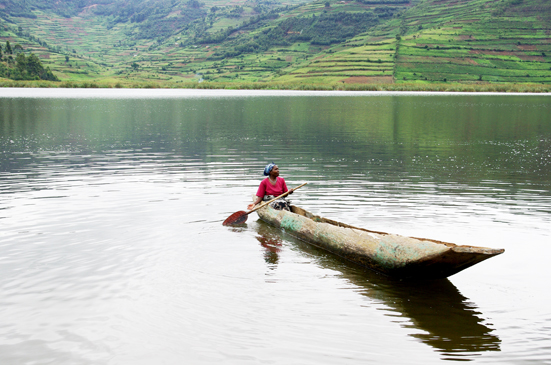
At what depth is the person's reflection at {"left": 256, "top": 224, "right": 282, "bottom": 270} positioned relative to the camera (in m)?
14.3

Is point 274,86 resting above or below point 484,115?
above

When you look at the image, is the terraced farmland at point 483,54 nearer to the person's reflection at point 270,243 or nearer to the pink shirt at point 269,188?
the pink shirt at point 269,188

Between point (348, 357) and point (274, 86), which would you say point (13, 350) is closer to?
point (348, 357)

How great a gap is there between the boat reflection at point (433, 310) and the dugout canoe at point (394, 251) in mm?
303

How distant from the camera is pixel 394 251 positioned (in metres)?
12.2

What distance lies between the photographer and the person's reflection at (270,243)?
46.9 feet

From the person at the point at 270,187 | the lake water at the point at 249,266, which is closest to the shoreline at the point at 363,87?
the lake water at the point at 249,266

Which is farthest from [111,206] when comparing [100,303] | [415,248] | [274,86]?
[274,86]

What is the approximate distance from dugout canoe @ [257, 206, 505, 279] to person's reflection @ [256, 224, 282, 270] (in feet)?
3.47

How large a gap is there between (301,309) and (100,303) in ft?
14.9

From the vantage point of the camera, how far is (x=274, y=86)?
174 m

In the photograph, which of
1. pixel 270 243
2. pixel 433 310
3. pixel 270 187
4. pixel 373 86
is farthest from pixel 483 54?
pixel 433 310

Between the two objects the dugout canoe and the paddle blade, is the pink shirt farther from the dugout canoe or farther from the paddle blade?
the dugout canoe

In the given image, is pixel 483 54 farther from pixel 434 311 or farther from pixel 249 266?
pixel 434 311
